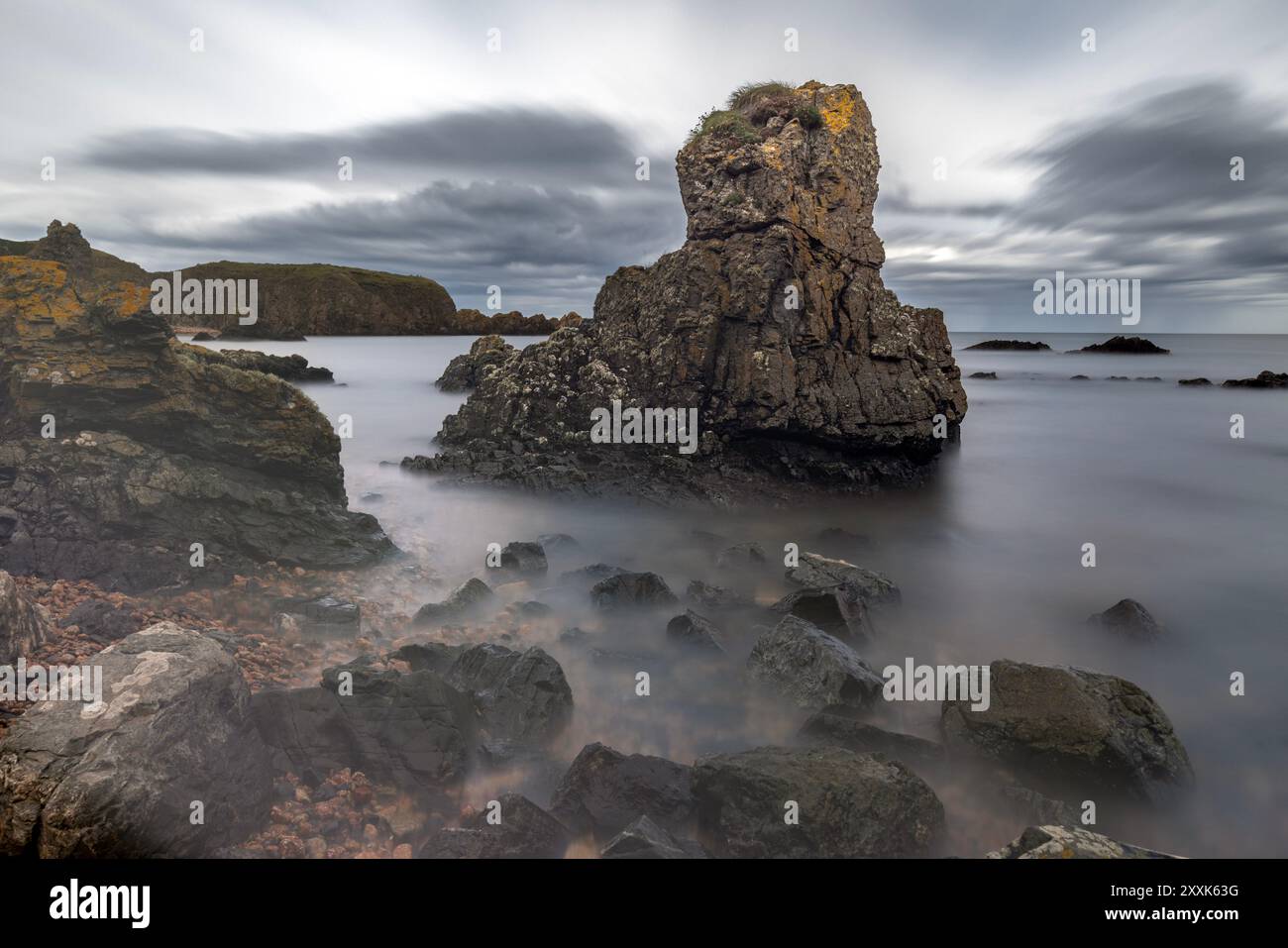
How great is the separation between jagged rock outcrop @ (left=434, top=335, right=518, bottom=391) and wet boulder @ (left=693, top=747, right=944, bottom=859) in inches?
1588

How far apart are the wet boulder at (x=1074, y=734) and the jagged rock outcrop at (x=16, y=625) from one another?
13.0m

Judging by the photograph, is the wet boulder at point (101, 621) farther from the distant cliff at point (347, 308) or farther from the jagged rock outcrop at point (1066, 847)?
the distant cliff at point (347, 308)

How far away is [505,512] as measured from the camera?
71.5 ft

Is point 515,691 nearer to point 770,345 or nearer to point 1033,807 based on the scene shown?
point 1033,807

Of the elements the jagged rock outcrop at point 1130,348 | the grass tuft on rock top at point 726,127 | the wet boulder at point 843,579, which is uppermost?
the jagged rock outcrop at point 1130,348

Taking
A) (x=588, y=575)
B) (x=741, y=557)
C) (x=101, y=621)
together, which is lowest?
(x=588, y=575)

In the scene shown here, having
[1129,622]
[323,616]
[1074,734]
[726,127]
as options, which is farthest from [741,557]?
[726,127]

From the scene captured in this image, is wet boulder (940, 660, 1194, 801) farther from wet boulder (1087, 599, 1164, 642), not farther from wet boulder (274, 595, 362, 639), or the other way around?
wet boulder (274, 595, 362, 639)

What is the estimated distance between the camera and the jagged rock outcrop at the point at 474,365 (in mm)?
46594

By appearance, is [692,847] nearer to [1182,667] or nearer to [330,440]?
[1182,667]

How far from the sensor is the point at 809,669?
36.0 feet

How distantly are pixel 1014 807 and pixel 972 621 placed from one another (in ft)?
22.9

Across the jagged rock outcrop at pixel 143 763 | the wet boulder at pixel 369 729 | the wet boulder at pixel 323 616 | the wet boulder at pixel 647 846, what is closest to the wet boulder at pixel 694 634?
the wet boulder at pixel 369 729

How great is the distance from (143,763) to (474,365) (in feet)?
148
